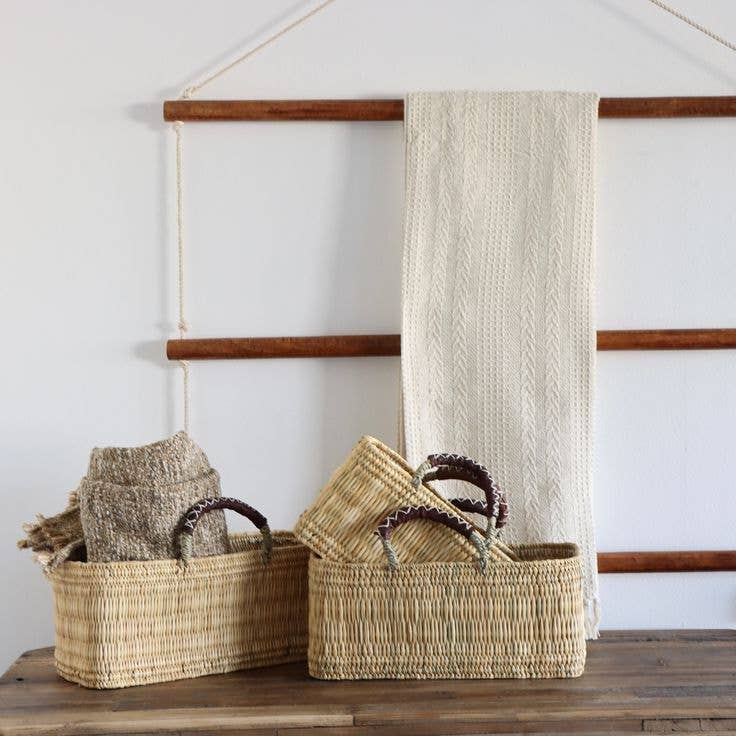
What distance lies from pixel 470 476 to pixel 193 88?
800mm

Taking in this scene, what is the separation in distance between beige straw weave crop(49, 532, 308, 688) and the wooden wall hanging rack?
0.37m

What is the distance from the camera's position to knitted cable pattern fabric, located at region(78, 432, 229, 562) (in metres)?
1.29

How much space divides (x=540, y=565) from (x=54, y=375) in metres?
0.88

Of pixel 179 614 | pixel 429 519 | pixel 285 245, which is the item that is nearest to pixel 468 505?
pixel 429 519

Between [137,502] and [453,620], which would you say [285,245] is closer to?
[137,502]

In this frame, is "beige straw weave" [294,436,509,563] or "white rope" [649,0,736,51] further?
"white rope" [649,0,736,51]

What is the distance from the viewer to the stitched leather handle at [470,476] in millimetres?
1327

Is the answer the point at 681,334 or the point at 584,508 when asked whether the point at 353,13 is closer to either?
the point at 681,334

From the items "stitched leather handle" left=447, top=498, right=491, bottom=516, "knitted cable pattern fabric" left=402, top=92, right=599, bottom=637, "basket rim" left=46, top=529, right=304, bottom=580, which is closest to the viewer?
"basket rim" left=46, top=529, right=304, bottom=580

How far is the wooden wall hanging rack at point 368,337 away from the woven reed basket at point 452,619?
35 cm

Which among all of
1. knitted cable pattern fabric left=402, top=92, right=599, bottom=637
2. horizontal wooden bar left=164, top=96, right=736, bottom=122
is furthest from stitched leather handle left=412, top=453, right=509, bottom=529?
horizontal wooden bar left=164, top=96, right=736, bottom=122

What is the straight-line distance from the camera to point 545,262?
160 centimetres

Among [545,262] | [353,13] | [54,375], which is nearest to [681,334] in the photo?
[545,262]

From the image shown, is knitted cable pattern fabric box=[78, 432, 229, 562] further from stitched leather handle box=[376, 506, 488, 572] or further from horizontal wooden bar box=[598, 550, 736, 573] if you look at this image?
horizontal wooden bar box=[598, 550, 736, 573]
